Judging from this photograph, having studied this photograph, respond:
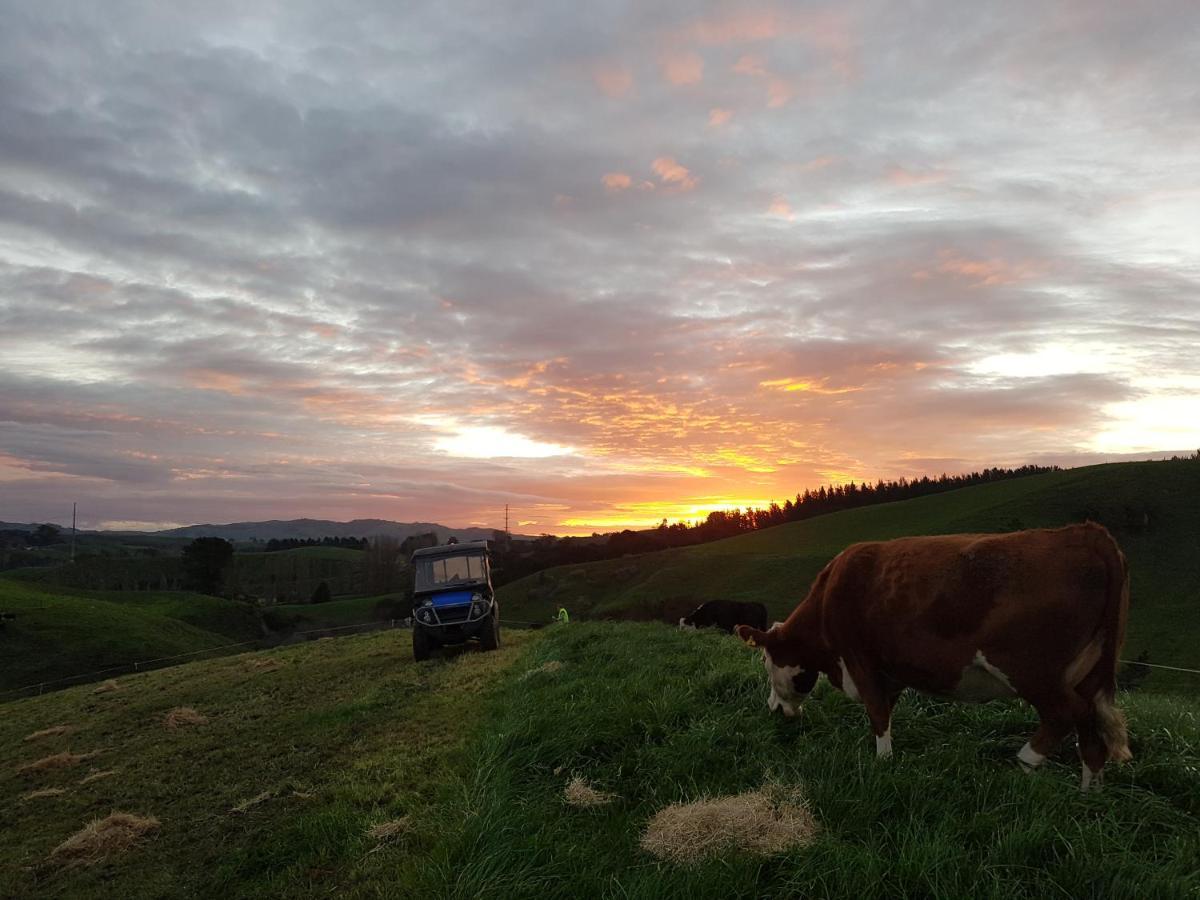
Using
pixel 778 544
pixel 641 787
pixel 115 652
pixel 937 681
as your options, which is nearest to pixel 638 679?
pixel 641 787

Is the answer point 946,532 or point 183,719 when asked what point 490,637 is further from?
point 946,532

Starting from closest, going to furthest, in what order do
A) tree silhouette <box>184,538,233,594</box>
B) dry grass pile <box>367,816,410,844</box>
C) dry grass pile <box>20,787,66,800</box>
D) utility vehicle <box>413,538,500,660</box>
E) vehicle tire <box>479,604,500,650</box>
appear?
dry grass pile <box>367,816,410,844</box>, dry grass pile <box>20,787,66,800</box>, utility vehicle <box>413,538,500,660</box>, vehicle tire <box>479,604,500,650</box>, tree silhouette <box>184,538,233,594</box>

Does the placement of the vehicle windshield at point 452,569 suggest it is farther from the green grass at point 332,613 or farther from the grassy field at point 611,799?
the green grass at point 332,613

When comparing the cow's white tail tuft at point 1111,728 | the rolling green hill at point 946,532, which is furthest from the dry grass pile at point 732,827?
the rolling green hill at point 946,532

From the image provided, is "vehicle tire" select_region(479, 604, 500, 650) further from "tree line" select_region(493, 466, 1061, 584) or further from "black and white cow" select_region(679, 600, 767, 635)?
"tree line" select_region(493, 466, 1061, 584)

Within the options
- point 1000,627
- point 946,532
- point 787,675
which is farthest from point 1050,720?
point 946,532

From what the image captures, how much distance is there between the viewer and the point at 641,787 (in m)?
5.75

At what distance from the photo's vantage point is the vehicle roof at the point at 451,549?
65.9 ft

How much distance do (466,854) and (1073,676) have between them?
4539mm

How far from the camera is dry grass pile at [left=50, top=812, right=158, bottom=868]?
23.7 ft

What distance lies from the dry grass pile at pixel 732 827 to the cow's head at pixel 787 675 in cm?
192

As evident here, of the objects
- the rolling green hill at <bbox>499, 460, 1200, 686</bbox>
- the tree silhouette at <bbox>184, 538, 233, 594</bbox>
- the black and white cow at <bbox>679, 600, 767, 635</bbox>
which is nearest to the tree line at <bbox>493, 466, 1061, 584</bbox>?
the rolling green hill at <bbox>499, 460, 1200, 686</bbox>

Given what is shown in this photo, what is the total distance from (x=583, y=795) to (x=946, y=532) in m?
72.4

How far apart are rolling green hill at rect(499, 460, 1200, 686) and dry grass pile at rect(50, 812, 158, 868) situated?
131 feet
